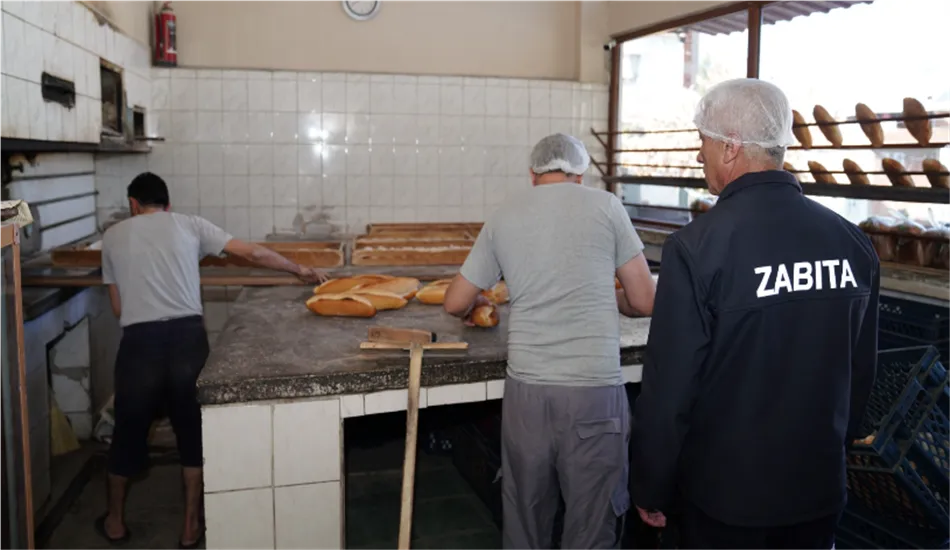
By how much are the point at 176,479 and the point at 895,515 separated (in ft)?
10.5

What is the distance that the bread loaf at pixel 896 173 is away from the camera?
3447 millimetres

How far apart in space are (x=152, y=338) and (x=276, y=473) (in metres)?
1.38

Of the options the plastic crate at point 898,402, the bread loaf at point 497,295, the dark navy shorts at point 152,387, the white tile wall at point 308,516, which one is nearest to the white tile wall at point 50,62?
the dark navy shorts at point 152,387

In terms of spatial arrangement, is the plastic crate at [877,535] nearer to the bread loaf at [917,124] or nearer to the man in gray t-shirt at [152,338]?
the bread loaf at [917,124]

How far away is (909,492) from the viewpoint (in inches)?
88.0

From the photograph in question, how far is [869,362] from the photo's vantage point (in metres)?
1.94

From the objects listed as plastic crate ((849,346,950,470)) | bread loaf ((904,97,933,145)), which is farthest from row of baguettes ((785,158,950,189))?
plastic crate ((849,346,950,470))

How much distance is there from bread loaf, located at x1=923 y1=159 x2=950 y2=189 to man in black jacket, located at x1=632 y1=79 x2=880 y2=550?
1804 millimetres

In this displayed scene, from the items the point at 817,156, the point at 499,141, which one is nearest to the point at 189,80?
the point at 499,141

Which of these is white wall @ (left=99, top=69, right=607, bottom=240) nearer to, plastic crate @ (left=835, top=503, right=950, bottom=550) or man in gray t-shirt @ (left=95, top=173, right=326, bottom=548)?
man in gray t-shirt @ (left=95, top=173, right=326, bottom=548)

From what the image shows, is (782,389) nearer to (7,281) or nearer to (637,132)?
(7,281)

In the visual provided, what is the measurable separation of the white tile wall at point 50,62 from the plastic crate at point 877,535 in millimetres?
3138

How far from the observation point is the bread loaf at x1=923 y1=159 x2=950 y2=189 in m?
3.26

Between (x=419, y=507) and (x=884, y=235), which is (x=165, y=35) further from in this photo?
(x=884, y=235)
